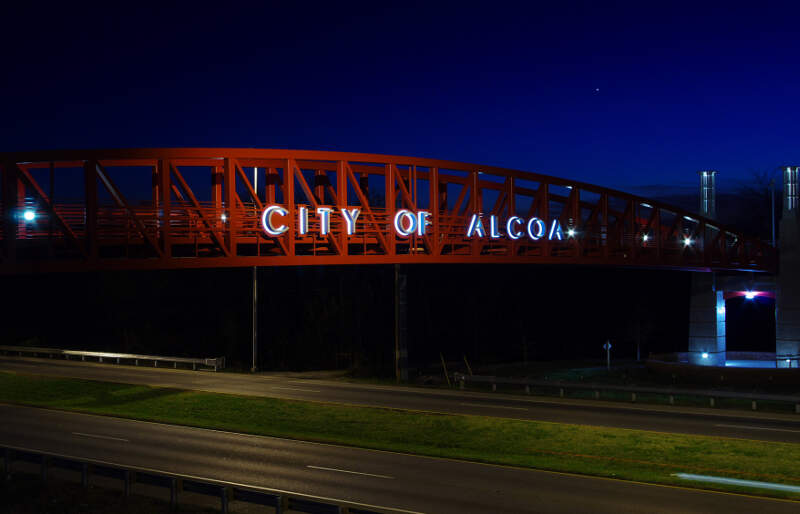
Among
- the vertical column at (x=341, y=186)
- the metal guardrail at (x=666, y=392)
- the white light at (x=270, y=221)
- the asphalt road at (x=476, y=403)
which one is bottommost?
the asphalt road at (x=476, y=403)

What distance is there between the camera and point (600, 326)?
101750 millimetres

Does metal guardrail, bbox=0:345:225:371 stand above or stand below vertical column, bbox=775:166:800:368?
below

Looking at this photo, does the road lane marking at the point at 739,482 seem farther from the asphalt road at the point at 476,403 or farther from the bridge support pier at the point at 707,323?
the bridge support pier at the point at 707,323

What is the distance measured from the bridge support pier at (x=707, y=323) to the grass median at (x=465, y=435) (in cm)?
4167

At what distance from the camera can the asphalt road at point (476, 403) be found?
1027 inches

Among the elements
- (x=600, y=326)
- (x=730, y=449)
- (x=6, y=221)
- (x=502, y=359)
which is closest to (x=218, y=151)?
(x=6, y=221)

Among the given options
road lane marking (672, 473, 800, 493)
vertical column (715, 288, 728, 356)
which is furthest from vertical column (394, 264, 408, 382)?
vertical column (715, 288, 728, 356)

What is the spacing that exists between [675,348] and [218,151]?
84.9 m

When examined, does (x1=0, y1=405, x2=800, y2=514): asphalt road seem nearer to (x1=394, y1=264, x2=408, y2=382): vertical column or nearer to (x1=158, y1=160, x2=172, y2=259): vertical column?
(x1=158, y1=160, x2=172, y2=259): vertical column

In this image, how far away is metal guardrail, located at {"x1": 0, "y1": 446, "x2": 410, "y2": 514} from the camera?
1409 centimetres

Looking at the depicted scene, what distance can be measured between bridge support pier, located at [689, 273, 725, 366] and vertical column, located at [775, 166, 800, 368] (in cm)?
427

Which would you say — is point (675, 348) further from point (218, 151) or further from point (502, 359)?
point (218, 151)

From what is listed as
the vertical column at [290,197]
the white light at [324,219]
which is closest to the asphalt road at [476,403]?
the vertical column at [290,197]

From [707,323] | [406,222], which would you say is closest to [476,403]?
[406,222]
